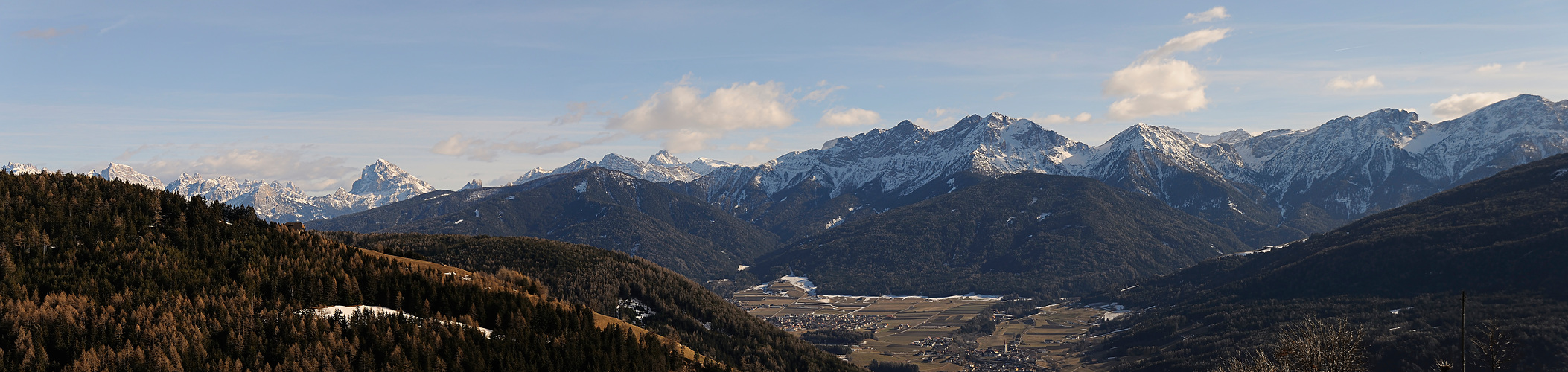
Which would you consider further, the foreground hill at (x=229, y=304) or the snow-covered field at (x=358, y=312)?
the snow-covered field at (x=358, y=312)

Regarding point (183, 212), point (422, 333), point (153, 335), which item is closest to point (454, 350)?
point (422, 333)

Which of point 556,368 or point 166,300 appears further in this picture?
point 556,368

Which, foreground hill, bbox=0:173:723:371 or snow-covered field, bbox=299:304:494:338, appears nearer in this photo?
foreground hill, bbox=0:173:723:371

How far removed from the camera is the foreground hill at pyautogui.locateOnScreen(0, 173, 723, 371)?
93625 mm

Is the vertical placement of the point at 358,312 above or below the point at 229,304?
below

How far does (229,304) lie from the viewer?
10869 centimetres

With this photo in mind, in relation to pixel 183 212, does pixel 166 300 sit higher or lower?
lower

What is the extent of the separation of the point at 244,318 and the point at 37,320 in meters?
20.0

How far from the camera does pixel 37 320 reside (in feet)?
303

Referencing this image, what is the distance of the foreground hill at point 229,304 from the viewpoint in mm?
93625

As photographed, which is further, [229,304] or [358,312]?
[358,312]

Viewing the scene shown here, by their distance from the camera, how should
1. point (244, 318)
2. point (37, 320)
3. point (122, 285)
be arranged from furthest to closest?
1. point (122, 285)
2. point (244, 318)
3. point (37, 320)

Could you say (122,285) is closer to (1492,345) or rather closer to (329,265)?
(329,265)

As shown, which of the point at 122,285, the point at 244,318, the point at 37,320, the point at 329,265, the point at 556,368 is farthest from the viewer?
the point at 329,265
